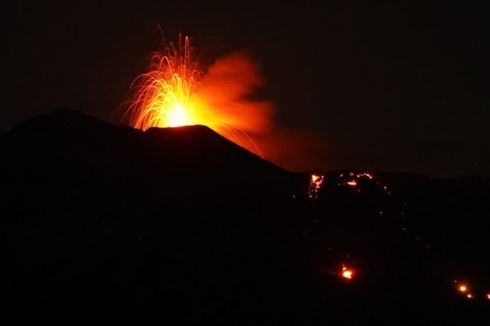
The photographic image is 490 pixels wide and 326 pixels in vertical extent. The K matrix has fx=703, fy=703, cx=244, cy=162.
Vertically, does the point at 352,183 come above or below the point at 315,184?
above

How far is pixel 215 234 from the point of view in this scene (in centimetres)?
3112

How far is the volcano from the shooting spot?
26531mm

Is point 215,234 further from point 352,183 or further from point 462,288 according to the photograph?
point 462,288

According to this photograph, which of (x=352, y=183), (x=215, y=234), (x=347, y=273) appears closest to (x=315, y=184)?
(x=352, y=183)

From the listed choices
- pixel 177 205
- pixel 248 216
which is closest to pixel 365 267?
pixel 248 216

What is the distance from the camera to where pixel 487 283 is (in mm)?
35844

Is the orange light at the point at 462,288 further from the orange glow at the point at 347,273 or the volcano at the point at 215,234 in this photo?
the orange glow at the point at 347,273

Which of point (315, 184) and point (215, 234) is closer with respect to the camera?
point (215, 234)

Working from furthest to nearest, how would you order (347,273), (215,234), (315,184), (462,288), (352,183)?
(352,183) < (315,184) < (462,288) < (347,273) < (215,234)

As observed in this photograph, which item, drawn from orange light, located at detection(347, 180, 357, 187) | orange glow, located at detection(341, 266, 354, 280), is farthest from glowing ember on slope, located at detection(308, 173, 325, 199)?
orange glow, located at detection(341, 266, 354, 280)

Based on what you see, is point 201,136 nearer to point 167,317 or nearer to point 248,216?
point 248,216

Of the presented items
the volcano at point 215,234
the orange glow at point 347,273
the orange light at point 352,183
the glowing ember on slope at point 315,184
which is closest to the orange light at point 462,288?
the volcano at point 215,234

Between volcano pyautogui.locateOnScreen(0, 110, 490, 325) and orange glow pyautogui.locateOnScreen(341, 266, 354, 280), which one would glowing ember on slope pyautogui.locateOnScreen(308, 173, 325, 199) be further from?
orange glow pyautogui.locateOnScreen(341, 266, 354, 280)

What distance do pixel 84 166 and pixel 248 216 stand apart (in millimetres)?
8412
